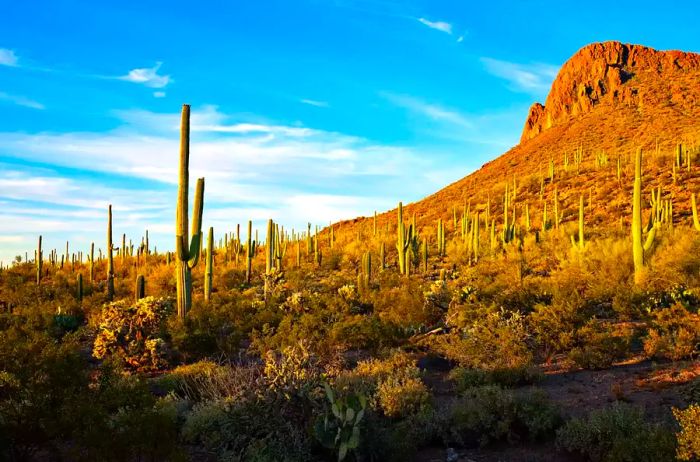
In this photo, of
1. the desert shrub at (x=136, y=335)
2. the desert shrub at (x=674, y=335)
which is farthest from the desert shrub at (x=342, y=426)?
the desert shrub at (x=136, y=335)

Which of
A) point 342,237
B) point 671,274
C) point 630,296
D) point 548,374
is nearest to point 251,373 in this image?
point 548,374

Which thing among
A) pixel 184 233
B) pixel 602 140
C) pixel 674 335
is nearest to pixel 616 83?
pixel 602 140

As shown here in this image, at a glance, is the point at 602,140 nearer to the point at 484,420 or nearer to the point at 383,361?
the point at 383,361

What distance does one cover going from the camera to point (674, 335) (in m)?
11.5

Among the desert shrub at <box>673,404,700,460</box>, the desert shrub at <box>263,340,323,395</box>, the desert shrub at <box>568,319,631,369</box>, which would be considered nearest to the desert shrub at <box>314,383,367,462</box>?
the desert shrub at <box>263,340,323,395</box>

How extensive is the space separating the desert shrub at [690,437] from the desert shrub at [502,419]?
78.4 inches

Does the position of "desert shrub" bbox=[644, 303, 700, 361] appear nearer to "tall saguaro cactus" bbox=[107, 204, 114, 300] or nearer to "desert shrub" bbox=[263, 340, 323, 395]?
"desert shrub" bbox=[263, 340, 323, 395]

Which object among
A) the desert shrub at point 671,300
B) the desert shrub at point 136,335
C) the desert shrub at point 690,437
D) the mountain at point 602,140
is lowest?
the desert shrub at point 136,335

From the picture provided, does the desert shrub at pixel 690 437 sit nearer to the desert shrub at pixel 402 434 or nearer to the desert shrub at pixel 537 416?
the desert shrub at pixel 537 416

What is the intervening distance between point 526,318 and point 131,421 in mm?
9633

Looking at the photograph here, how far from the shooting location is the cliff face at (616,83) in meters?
72.7

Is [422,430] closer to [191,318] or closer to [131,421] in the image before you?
[131,421]

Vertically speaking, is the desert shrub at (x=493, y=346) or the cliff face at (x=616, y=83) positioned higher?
the cliff face at (x=616, y=83)

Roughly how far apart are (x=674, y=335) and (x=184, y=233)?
12.1m
